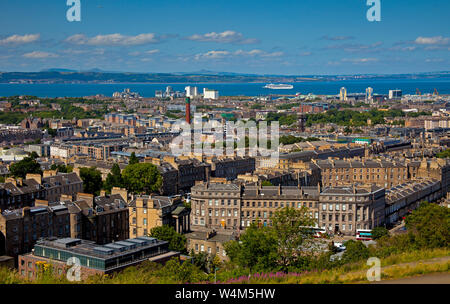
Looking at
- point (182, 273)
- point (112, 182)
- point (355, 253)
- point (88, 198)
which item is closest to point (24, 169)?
point (112, 182)

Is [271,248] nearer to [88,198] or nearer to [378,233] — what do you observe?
[88,198]

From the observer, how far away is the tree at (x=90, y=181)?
45.8 metres

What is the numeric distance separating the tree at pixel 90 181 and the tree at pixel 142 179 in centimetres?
217

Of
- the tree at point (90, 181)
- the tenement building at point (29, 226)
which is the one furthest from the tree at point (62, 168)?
the tenement building at point (29, 226)

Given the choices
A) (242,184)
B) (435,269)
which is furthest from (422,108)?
(435,269)

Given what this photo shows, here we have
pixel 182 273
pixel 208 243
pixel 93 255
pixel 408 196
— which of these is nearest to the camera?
pixel 182 273

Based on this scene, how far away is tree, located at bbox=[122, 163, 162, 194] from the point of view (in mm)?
46375

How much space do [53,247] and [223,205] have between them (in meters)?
16.9

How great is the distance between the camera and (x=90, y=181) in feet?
152

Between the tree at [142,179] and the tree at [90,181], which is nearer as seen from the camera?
the tree at [90,181]

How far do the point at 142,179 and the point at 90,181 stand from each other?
416cm

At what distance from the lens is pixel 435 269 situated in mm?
12984

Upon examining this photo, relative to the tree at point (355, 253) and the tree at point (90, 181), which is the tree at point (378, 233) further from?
the tree at point (90, 181)
